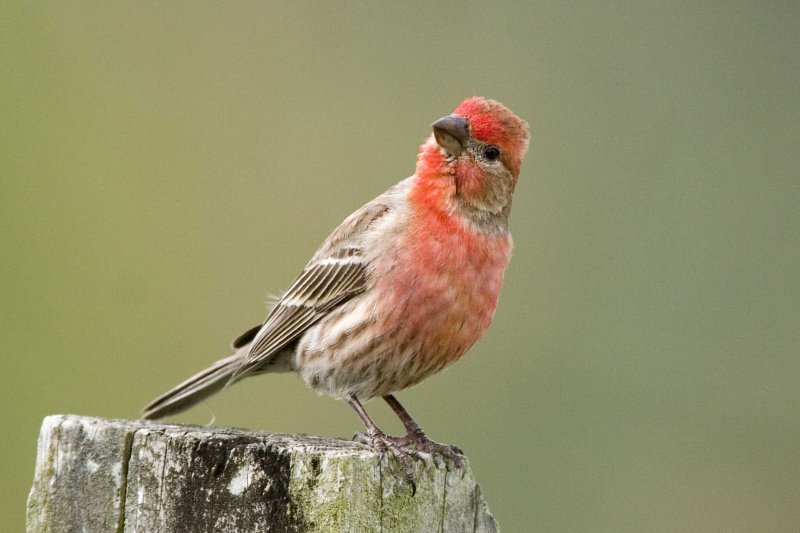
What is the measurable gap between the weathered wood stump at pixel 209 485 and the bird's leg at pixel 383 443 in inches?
2.0

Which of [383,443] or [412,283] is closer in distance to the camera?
[383,443]

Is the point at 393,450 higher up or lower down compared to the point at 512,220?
lower down

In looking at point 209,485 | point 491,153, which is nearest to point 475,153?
point 491,153

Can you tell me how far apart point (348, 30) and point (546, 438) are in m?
3.59

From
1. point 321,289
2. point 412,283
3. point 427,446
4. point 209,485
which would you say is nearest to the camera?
point 209,485

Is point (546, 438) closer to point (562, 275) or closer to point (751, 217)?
point (562, 275)

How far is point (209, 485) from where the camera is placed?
322cm

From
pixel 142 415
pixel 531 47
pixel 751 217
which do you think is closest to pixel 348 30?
pixel 531 47

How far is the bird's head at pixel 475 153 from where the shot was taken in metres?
5.27

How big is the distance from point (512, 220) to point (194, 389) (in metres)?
3.19

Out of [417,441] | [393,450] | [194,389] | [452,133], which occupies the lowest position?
[417,441]

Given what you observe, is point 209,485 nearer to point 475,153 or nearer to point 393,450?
point 393,450

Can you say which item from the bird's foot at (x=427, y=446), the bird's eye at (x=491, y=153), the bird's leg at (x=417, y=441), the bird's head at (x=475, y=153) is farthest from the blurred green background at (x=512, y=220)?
the bird's eye at (x=491, y=153)

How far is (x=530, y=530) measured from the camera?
6.48 meters
